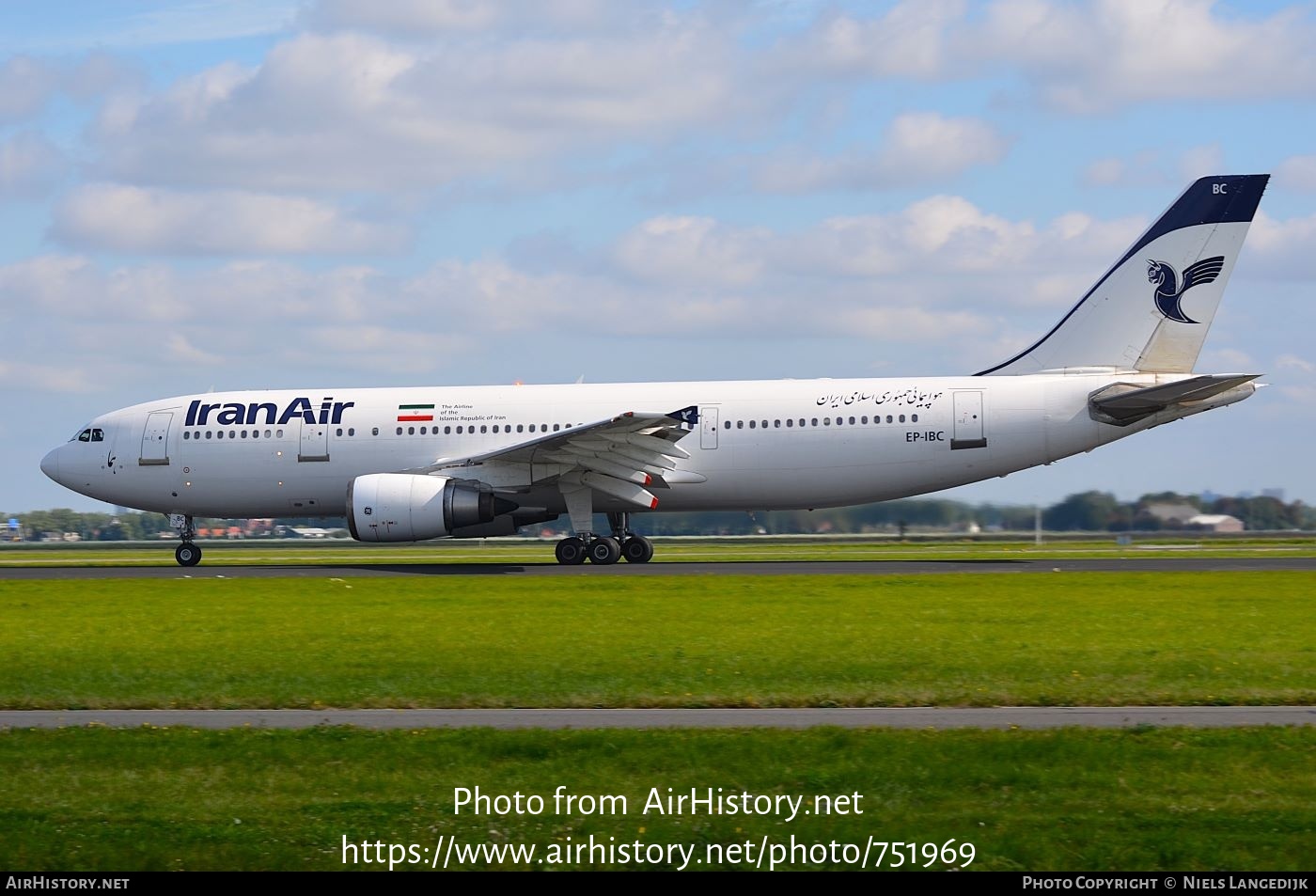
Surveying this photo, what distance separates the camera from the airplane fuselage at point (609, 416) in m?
32.2

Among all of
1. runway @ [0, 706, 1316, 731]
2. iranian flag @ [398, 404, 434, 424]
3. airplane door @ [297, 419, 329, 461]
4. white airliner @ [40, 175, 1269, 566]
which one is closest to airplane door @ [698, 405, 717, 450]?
white airliner @ [40, 175, 1269, 566]

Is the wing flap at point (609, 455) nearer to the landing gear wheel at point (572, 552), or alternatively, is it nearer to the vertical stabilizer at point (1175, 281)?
the landing gear wheel at point (572, 552)

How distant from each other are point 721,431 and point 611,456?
269 centimetres

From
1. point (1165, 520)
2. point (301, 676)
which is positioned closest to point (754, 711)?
point (301, 676)

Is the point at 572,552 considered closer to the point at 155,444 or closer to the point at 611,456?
the point at 611,456

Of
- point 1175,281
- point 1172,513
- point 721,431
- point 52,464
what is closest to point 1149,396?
point 1175,281

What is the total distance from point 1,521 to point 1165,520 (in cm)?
6625

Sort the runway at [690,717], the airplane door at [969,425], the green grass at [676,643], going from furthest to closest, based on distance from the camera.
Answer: the airplane door at [969,425]
the green grass at [676,643]
the runway at [690,717]

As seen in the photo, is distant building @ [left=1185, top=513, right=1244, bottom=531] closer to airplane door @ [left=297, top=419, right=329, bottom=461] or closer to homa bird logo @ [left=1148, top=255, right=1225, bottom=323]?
homa bird logo @ [left=1148, top=255, right=1225, bottom=323]

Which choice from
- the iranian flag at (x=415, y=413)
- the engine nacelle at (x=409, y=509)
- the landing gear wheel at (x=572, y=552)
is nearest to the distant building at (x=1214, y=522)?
the landing gear wheel at (x=572, y=552)

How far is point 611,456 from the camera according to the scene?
32844 millimetres

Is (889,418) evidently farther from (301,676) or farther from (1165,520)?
(1165,520)

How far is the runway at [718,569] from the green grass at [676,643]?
2735mm

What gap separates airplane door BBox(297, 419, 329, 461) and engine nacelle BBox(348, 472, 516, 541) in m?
3.15
